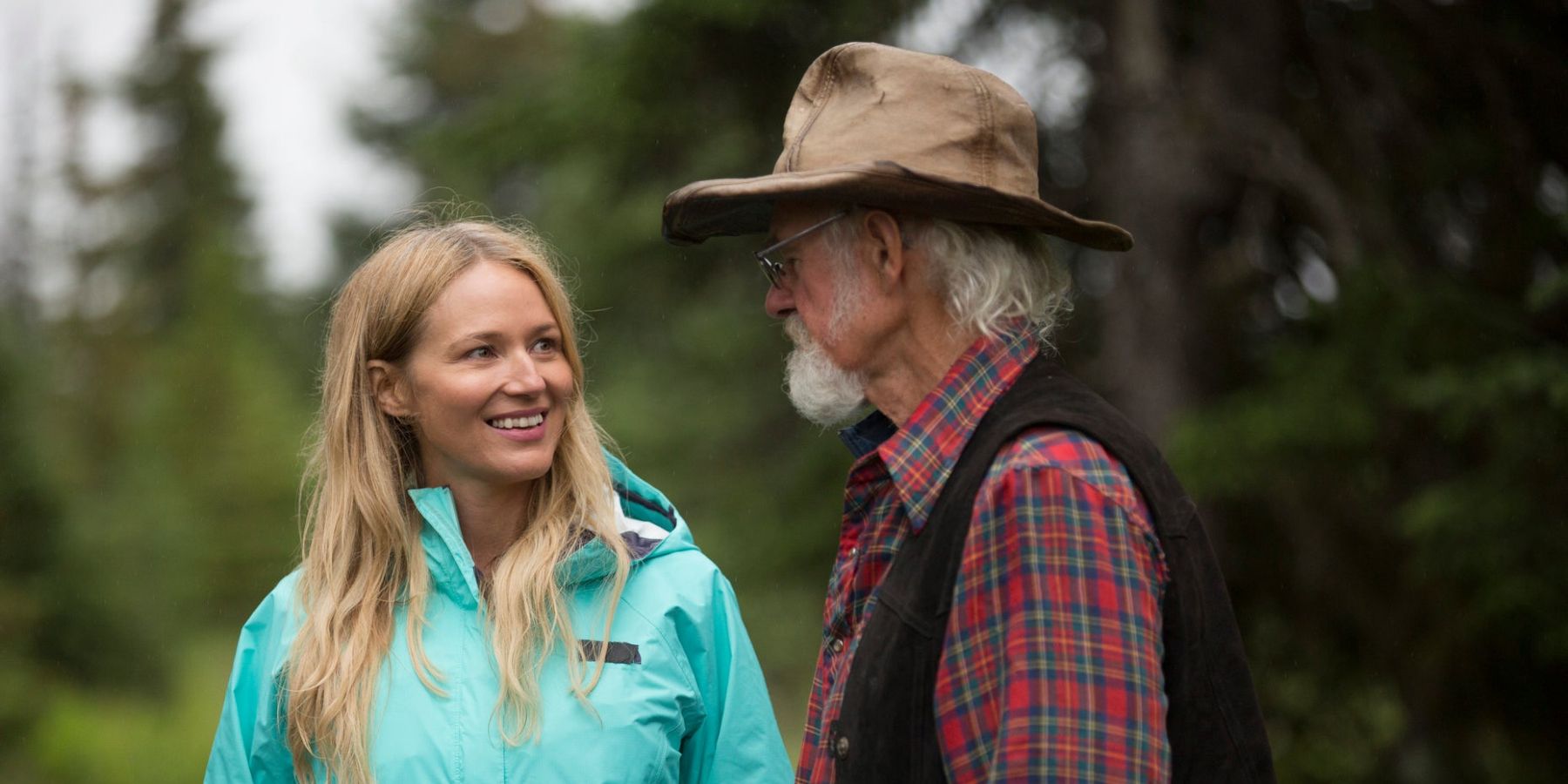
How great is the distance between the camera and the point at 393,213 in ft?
11.5

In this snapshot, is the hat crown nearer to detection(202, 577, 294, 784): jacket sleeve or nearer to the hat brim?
the hat brim

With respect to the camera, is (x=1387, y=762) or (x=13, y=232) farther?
(x=13, y=232)

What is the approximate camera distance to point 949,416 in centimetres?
233

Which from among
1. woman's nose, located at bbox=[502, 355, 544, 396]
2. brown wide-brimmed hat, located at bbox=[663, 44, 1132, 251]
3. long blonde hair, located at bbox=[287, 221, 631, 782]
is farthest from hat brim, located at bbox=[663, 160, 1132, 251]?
long blonde hair, located at bbox=[287, 221, 631, 782]

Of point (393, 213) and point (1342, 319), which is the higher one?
point (393, 213)

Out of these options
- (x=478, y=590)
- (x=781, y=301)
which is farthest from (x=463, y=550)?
(x=781, y=301)

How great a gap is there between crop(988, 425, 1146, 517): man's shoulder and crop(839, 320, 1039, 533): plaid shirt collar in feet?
0.51

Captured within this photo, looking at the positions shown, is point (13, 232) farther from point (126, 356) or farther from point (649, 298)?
point (649, 298)

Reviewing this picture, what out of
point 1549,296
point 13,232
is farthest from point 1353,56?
point 13,232

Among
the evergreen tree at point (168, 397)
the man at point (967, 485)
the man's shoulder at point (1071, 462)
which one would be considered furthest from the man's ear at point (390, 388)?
the evergreen tree at point (168, 397)

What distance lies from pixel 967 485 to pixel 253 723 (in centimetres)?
158

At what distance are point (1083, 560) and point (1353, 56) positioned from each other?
6633 millimetres

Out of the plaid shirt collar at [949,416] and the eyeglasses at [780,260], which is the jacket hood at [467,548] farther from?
the plaid shirt collar at [949,416]

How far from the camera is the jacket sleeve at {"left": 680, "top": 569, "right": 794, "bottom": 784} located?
290 cm
